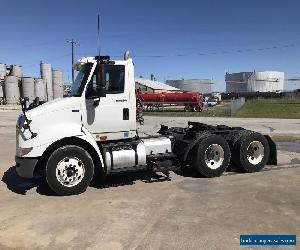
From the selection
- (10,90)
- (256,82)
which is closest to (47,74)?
(10,90)

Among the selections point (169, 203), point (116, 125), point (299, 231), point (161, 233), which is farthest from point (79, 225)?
point (299, 231)

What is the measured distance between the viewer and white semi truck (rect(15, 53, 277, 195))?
25.4ft

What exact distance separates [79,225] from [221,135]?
502 centimetres

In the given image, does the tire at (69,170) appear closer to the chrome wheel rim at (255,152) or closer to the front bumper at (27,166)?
the front bumper at (27,166)

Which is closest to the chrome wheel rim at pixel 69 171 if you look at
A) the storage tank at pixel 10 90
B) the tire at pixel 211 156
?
the tire at pixel 211 156

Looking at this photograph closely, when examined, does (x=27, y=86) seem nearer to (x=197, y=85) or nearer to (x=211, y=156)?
(x=211, y=156)

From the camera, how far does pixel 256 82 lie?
521 feet

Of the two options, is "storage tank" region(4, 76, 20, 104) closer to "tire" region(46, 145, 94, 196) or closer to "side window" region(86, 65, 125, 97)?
"side window" region(86, 65, 125, 97)

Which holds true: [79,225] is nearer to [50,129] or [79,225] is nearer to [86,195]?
[86,195]

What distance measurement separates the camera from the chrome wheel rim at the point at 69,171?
7797 millimetres

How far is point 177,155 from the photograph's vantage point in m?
9.55

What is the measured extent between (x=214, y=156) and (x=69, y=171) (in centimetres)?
375

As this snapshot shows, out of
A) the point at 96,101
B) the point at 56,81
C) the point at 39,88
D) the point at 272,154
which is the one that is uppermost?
the point at 56,81

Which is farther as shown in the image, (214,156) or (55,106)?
(214,156)
